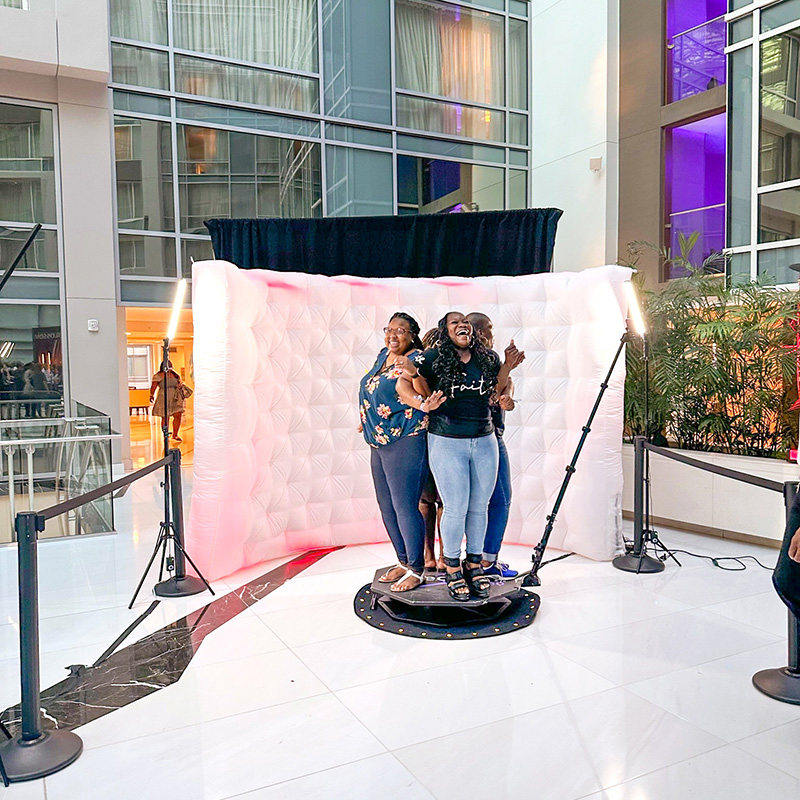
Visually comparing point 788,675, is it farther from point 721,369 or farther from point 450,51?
point 450,51

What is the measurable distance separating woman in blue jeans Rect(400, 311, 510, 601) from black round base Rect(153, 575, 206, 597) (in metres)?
1.56

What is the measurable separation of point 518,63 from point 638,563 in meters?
9.56

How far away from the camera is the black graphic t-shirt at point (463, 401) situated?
350 cm

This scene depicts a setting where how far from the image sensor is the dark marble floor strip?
280cm

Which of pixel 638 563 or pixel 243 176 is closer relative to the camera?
pixel 638 563

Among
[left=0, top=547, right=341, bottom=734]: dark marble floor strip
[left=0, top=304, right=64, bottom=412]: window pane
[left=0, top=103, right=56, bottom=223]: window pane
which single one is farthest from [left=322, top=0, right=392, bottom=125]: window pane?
[left=0, top=547, right=341, bottom=734]: dark marble floor strip

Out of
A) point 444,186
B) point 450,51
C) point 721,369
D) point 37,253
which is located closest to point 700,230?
point 444,186

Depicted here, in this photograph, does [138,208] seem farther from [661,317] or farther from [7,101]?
[661,317]

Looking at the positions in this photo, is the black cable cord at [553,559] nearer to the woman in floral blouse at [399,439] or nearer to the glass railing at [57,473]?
the woman in floral blouse at [399,439]

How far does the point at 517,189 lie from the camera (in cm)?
1155

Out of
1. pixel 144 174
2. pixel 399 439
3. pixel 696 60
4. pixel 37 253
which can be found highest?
pixel 696 60

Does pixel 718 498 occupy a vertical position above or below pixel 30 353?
below

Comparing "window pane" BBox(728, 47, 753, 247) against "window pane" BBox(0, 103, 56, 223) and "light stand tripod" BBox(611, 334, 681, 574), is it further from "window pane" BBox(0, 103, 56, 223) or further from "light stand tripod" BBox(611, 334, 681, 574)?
"window pane" BBox(0, 103, 56, 223)

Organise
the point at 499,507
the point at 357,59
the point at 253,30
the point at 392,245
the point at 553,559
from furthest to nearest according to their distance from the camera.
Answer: the point at 357,59 → the point at 253,30 → the point at 392,245 → the point at 553,559 → the point at 499,507
